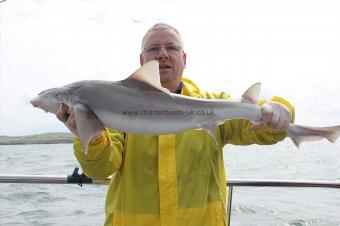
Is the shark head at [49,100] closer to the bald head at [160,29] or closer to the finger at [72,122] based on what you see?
the finger at [72,122]

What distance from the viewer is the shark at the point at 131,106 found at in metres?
2.52

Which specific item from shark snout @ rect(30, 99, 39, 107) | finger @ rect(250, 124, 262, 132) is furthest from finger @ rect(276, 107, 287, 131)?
shark snout @ rect(30, 99, 39, 107)

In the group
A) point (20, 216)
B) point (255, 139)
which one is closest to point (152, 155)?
point (255, 139)

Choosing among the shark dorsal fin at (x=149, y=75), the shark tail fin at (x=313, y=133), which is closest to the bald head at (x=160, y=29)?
the shark dorsal fin at (x=149, y=75)

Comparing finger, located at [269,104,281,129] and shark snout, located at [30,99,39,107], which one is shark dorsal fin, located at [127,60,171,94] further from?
finger, located at [269,104,281,129]

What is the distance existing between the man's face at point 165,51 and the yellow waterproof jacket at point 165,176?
45 cm

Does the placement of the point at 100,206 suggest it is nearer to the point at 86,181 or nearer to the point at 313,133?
the point at 86,181

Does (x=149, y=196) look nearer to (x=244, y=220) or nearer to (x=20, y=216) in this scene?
(x=244, y=220)

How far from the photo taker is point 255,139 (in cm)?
300

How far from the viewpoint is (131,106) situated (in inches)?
101

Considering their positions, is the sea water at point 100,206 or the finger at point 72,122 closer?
the finger at point 72,122

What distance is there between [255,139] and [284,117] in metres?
0.32

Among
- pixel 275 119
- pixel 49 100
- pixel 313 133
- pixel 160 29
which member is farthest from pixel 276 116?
pixel 49 100

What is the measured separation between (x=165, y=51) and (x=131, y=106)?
0.64m
